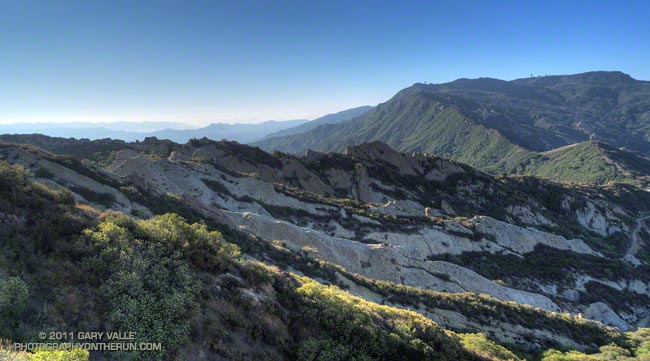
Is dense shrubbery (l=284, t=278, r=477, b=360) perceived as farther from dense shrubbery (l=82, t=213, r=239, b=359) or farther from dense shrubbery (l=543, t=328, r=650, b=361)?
dense shrubbery (l=543, t=328, r=650, b=361)

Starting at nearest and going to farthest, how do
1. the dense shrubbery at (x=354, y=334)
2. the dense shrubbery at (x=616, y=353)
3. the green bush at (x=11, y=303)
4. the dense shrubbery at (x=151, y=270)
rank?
the green bush at (x=11, y=303) → the dense shrubbery at (x=151, y=270) → the dense shrubbery at (x=354, y=334) → the dense shrubbery at (x=616, y=353)

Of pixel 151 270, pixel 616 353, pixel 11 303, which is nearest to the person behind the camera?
→ pixel 11 303

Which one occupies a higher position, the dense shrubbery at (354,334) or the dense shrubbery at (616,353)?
the dense shrubbery at (354,334)

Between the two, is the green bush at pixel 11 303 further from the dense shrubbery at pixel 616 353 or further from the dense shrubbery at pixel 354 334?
the dense shrubbery at pixel 616 353

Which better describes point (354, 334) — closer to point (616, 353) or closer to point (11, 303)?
point (11, 303)

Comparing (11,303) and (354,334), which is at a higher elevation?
Answer: (11,303)

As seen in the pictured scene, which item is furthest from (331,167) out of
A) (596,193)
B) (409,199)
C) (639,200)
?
(639,200)

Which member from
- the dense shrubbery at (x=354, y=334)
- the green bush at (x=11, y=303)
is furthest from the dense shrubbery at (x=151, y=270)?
the dense shrubbery at (x=354, y=334)

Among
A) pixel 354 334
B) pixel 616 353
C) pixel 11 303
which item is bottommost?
pixel 616 353

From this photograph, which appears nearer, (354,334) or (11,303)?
(11,303)

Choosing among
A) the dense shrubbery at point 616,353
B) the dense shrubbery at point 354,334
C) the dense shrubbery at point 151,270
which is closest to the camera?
the dense shrubbery at point 151,270

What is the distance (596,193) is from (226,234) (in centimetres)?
16161

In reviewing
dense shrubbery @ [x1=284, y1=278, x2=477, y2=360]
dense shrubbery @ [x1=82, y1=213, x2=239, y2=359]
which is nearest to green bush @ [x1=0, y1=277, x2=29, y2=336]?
dense shrubbery @ [x1=82, y1=213, x2=239, y2=359]

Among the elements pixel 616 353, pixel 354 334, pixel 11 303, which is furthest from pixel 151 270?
pixel 616 353
